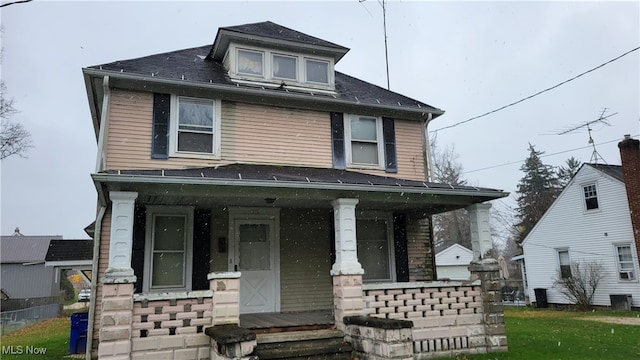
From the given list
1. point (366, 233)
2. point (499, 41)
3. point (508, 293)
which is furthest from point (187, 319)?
point (508, 293)

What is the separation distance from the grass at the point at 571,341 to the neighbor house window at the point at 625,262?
17.2 feet

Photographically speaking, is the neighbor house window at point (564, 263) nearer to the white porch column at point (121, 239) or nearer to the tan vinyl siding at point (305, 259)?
the tan vinyl siding at point (305, 259)

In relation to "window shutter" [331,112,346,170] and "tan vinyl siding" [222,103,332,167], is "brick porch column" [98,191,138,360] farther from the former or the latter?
"window shutter" [331,112,346,170]

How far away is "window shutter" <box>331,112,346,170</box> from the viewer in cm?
983

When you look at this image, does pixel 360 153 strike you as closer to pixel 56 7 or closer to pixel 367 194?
pixel 367 194

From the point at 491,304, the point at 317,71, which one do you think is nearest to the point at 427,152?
the point at 317,71

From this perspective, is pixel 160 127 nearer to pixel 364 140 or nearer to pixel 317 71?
pixel 317 71

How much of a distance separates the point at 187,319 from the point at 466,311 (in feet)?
15.8

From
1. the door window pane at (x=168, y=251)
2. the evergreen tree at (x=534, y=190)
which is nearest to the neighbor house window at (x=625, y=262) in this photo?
the door window pane at (x=168, y=251)

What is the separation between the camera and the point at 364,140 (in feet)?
33.4

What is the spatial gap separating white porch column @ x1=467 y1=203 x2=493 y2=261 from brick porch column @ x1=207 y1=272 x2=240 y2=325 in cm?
457

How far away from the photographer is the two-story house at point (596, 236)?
55.6 ft

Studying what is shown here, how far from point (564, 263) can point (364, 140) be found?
48.1 ft

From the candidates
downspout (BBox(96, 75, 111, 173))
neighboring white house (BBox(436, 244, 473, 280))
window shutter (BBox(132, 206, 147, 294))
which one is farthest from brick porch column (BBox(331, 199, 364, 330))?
neighboring white house (BBox(436, 244, 473, 280))
